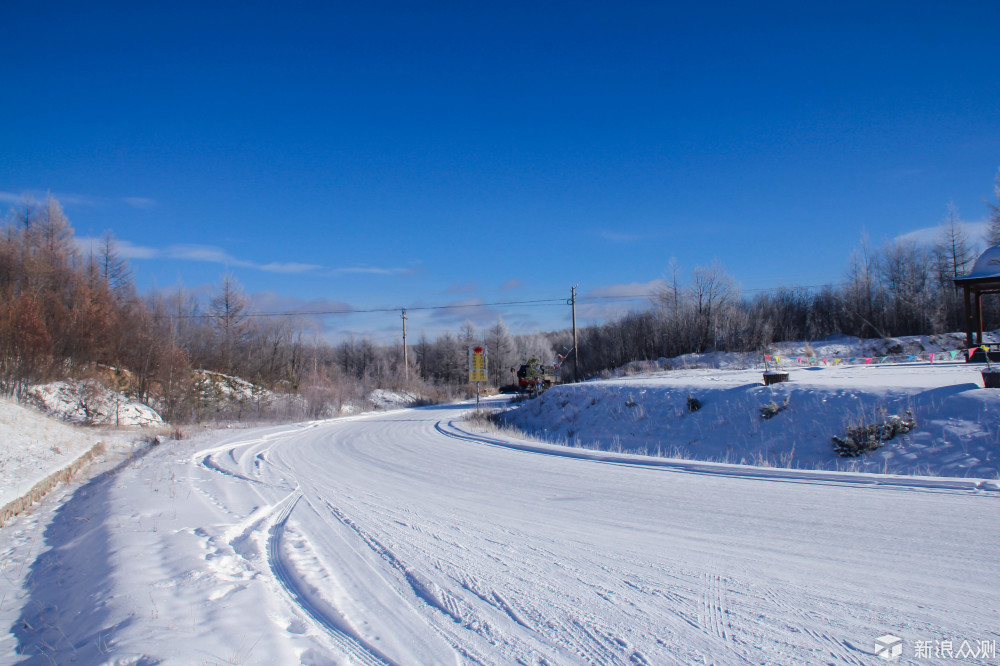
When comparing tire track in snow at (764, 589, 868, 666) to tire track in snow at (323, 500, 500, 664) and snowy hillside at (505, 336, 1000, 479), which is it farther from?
snowy hillside at (505, 336, 1000, 479)

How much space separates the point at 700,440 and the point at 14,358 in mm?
22785

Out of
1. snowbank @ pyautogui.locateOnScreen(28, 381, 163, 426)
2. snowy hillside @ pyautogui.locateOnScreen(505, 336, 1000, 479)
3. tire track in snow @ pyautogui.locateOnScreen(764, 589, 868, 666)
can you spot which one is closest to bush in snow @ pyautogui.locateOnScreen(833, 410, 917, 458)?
snowy hillside @ pyautogui.locateOnScreen(505, 336, 1000, 479)

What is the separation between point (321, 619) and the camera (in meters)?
3.48

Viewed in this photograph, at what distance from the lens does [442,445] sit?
13977 mm

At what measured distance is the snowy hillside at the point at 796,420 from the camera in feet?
32.4

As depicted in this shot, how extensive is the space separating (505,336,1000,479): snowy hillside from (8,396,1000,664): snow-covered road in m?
4.18

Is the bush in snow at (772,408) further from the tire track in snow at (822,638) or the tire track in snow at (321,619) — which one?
the tire track in snow at (321,619)

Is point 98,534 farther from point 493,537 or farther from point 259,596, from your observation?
point 493,537

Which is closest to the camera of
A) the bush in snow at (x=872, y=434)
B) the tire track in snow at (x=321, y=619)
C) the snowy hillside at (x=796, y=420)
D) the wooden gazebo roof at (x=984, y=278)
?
the tire track in snow at (x=321, y=619)

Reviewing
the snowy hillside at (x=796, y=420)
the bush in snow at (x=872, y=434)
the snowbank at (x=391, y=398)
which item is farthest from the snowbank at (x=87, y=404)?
the bush in snow at (x=872, y=434)

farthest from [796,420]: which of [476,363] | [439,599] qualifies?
[476,363]

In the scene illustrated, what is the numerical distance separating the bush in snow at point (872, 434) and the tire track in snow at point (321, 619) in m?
10.7

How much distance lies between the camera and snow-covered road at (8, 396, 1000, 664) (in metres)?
3.08

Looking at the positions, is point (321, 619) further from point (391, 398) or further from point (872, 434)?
point (391, 398)
